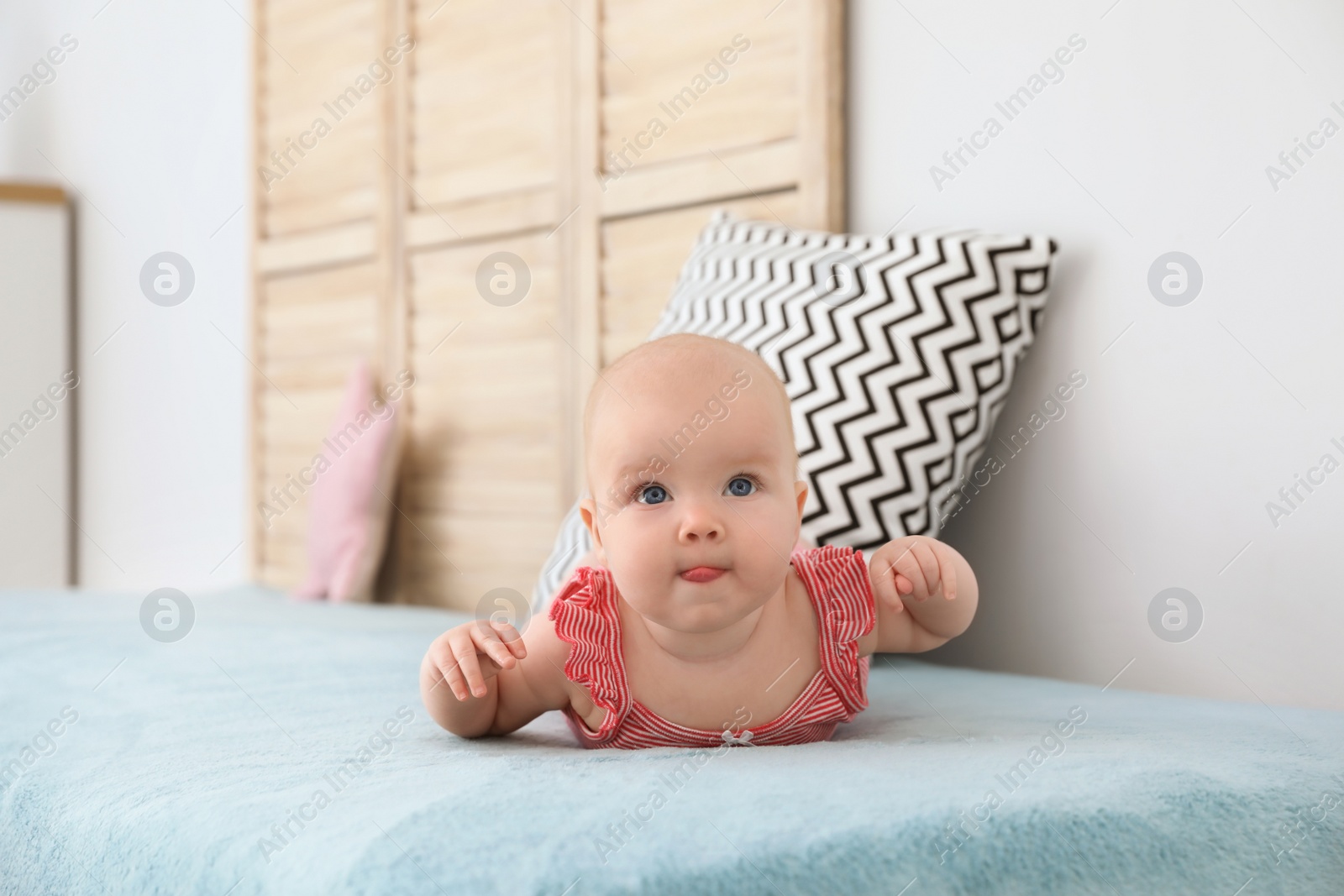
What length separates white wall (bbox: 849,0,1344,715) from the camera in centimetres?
109

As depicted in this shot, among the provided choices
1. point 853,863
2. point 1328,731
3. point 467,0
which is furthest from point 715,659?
point 467,0

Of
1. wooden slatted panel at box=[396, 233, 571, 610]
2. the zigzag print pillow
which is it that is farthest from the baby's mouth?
wooden slatted panel at box=[396, 233, 571, 610]

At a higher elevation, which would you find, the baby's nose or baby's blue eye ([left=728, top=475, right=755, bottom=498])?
baby's blue eye ([left=728, top=475, right=755, bottom=498])

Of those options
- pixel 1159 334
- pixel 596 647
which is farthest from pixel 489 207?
pixel 596 647

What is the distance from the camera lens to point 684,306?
4.58 feet

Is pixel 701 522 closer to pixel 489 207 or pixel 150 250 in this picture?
pixel 489 207

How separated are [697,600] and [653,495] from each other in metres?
0.08

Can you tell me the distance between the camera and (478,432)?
1973mm

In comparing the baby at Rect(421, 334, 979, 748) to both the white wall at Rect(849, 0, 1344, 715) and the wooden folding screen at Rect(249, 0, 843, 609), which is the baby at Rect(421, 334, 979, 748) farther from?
the wooden folding screen at Rect(249, 0, 843, 609)

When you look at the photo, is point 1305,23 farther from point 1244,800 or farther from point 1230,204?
point 1244,800

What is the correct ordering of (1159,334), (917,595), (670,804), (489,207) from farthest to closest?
(489,207) → (1159,334) → (917,595) → (670,804)

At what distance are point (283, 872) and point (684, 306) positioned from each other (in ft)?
3.09

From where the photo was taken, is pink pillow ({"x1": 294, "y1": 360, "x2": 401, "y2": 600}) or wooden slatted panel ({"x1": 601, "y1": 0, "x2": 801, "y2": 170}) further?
pink pillow ({"x1": 294, "y1": 360, "x2": 401, "y2": 600})

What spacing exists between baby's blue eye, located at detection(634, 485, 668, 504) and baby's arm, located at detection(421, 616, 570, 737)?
0.13m
